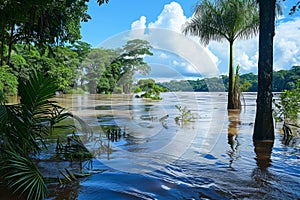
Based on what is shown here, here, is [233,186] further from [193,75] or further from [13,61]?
[13,61]

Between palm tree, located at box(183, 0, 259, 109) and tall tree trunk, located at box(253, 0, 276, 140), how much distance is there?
908 cm

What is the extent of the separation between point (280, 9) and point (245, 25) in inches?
106

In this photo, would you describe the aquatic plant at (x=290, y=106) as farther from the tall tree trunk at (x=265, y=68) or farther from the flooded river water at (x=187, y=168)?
the tall tree trunk at (x=265, y=68)

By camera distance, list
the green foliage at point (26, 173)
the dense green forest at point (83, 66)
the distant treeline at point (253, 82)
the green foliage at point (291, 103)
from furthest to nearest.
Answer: the distant treeline at point (253, 82)
the dense green forest at point (83, 66)
the green foliage at point (291, 103)
the green foliage at point (26, 173)

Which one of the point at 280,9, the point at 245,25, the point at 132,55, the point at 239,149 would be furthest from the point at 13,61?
the point at 239,149

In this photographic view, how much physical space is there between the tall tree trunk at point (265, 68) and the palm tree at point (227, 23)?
29.8 feet

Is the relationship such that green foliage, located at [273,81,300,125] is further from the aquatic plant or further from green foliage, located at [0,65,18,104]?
green foliage, located at [0,65,18,104]

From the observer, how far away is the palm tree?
16578mm

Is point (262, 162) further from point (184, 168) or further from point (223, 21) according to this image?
point (223, 21)

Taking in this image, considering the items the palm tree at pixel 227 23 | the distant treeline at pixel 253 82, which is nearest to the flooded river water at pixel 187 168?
the distant treeline at pixel 253 82

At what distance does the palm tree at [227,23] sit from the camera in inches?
653

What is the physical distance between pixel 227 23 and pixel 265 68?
32.6ft

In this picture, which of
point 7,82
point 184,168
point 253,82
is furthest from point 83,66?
point 184,168

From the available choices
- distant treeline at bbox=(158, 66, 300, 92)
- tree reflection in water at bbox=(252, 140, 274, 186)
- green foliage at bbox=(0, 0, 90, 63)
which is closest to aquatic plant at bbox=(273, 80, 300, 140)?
tree reflection in water at bbox=(252, 140, 274, 186)
